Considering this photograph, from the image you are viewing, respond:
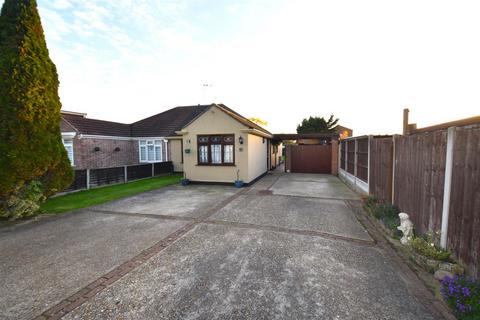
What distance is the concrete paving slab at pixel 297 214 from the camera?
5371mm

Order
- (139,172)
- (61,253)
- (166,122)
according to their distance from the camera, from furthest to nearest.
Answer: (166,122) → (139,172) → (61,253)

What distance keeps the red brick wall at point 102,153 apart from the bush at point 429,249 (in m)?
17.9

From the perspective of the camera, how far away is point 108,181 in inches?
448

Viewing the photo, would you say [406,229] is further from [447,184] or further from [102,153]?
[102,153]

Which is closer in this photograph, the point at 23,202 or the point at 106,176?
the point at 23,202

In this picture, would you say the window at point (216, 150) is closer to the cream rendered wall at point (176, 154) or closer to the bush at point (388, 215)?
the cream rendered wall at point (176, 154)

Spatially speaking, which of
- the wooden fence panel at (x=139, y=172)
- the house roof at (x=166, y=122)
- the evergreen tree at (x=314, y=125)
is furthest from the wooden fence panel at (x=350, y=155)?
the evergreen tree at (x=314, y=125)

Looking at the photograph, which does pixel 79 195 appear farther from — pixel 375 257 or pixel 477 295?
pixel 477 295

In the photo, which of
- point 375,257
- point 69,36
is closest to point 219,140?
point 69,36

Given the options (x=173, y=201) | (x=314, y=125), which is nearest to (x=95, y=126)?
(x=173, y=201)

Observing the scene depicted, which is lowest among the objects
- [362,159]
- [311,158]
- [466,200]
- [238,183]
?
[238,183]

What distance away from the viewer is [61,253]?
4102 millimetres

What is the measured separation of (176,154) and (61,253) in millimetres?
12977

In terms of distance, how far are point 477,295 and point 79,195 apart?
11896 mm
